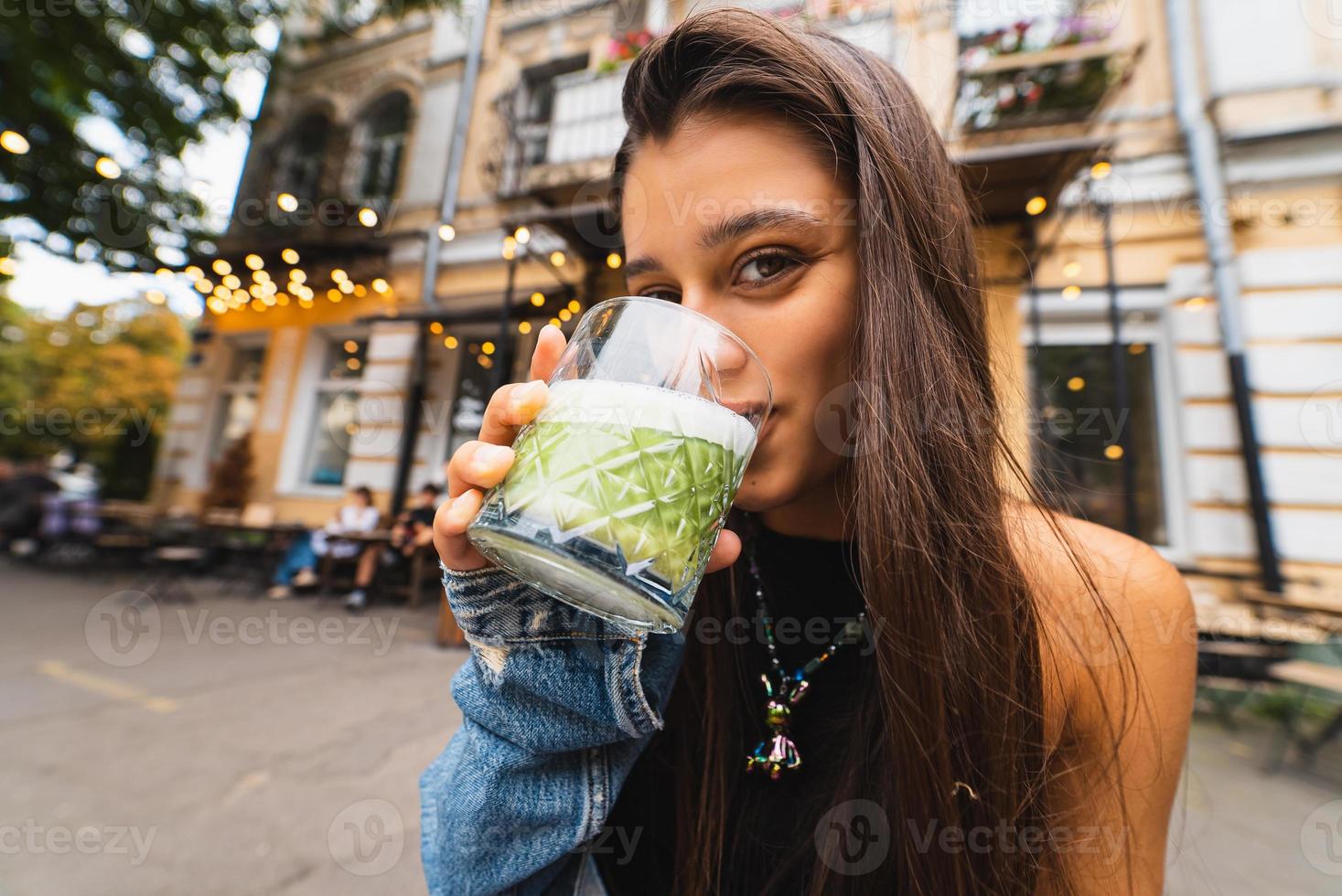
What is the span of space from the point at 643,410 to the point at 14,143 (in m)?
9.89

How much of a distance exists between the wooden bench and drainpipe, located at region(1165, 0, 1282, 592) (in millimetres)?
1018

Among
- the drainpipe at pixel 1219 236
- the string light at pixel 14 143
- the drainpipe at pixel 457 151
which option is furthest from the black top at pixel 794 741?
the string light at pixel 14 143

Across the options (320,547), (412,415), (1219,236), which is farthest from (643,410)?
(320,547)

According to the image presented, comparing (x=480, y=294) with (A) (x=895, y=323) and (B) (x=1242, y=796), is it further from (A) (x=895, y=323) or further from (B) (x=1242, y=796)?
(B) (x=1242, y=796)

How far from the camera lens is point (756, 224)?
34.2 inches

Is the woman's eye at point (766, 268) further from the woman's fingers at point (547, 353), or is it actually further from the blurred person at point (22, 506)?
the blurred person at point (22, 506)

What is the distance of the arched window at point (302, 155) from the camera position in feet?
29.8

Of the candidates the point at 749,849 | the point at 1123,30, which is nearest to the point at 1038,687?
the point at 749,849

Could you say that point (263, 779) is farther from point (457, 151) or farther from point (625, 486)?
point (457, 151)

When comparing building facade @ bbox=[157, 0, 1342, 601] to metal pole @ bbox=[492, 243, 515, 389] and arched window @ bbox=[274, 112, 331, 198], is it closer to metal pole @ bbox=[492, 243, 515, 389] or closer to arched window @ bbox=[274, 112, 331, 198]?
metal pole @ bbox=[492, 243, 515, 389]

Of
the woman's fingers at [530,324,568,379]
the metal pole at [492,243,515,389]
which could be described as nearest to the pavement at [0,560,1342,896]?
the woman's fingers at [530,324,568,379]

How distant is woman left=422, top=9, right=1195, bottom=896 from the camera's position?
2.54 ft

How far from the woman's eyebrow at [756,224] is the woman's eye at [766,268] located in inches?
2.0

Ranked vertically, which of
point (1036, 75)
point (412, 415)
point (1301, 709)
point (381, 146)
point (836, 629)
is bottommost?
point (1301, 709)
